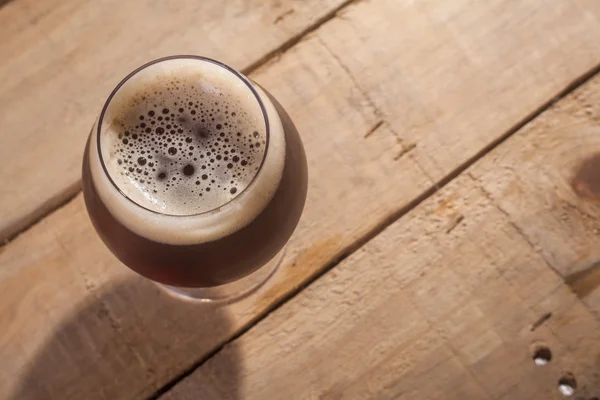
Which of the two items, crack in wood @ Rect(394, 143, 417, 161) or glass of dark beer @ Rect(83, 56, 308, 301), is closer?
glass of dark beer @ Rect(83, 56, 308, 301)

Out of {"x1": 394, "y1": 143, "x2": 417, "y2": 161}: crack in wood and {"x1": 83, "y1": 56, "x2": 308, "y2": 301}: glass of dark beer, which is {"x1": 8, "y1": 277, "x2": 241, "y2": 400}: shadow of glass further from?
{"x1": 394, "y1": 143, "x2": 417, "y2": 161}: crack in wood

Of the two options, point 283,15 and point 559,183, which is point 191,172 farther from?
point 559,183

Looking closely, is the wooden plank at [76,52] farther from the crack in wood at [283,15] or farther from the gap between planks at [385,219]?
the gap between planks at [385,219]

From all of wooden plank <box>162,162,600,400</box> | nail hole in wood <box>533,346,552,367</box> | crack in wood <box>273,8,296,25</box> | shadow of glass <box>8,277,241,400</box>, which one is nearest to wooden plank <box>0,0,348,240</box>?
crack in wood <box>273,8,296,25</box>

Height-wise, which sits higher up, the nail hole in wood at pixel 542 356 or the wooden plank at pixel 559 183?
the wooden plank at pixel 559 183

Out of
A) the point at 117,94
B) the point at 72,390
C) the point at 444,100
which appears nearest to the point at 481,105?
the point at 444,100

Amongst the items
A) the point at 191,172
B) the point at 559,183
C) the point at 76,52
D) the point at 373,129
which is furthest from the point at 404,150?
the point at 76,52

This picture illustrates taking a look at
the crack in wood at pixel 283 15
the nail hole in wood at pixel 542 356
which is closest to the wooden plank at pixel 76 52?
the crack in wood at pixel 283 15
